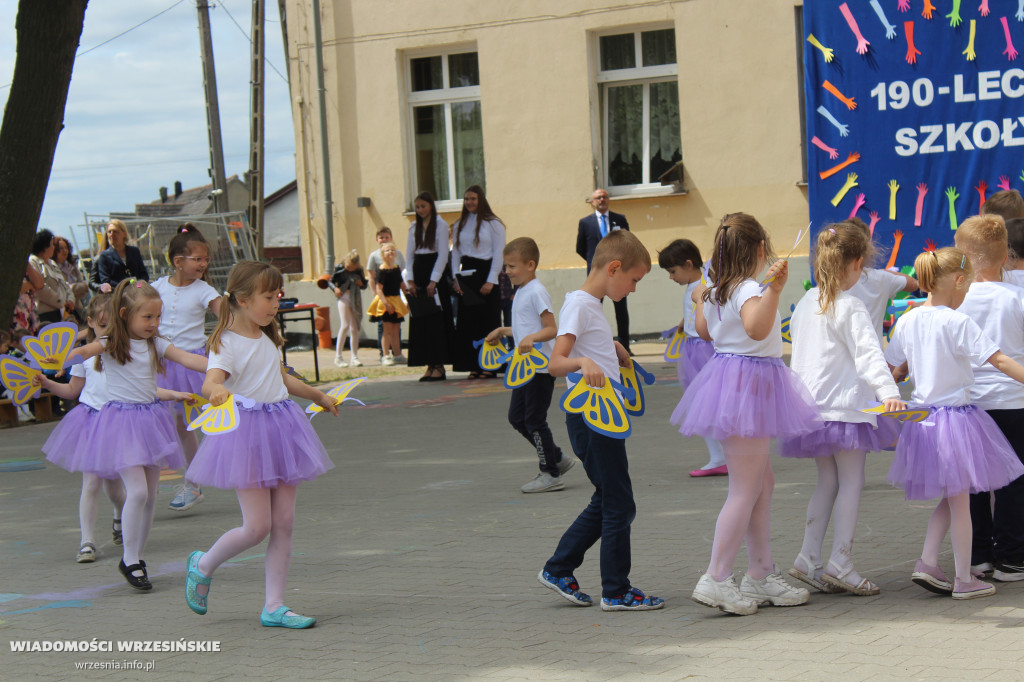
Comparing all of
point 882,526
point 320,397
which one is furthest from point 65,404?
point 882,526

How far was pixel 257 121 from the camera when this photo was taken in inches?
969

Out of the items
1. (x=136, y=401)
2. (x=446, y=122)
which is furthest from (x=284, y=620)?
(x=446, y=122)

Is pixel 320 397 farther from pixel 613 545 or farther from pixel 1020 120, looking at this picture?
pixel 1020 120

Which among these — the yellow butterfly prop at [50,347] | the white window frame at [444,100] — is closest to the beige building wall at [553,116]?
the white window frame at [444,100]

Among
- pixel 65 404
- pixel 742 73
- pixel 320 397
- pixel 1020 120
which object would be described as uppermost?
pixel 742 73

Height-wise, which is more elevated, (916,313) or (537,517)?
(916,313)

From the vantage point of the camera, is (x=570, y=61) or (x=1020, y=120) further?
(x=570, y=61)

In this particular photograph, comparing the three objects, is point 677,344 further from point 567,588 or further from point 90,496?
point 90,496

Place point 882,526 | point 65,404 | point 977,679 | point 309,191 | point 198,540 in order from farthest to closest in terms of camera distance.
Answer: point 309,191 < point 65,404 < point 198,540 < point 882,526 < point 977,679

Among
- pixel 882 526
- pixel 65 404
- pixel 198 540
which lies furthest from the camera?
pixel 65 404

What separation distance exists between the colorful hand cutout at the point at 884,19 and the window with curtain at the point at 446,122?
932 cm

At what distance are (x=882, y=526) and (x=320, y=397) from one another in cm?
308

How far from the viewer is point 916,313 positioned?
201 inches

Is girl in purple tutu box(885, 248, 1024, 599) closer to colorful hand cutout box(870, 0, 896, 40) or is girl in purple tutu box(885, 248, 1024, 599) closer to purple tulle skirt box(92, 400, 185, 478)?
purple tulle skirt box(92, 400, 185, 478)
